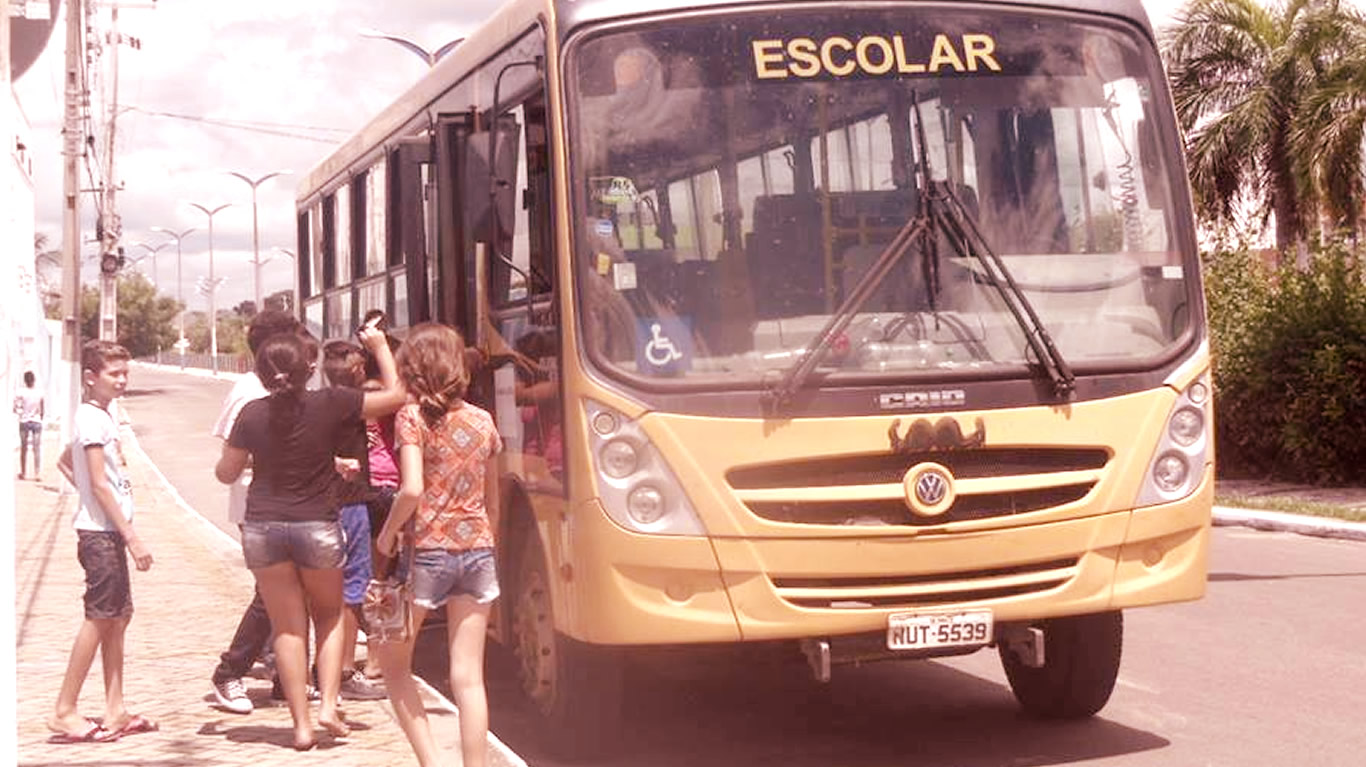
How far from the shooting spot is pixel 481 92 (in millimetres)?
8930

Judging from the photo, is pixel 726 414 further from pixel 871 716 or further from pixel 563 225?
pixel 871 716

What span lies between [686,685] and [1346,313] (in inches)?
529

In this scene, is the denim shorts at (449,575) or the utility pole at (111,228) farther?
the utility pole at (111,228)

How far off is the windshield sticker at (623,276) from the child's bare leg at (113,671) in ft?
8.58

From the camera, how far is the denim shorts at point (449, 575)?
688 cm

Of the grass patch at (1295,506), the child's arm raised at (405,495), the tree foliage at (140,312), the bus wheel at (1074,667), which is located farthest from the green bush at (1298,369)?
the tree foliage at (140,312)

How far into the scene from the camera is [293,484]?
7.77m

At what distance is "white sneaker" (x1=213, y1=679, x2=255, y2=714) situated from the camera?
347 inches

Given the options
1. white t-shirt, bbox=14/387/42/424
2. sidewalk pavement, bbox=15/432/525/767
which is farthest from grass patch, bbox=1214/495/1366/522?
white t-shirt, bbox=14/387/42/424

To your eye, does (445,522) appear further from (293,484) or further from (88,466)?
(88,466)

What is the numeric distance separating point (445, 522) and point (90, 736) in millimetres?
2288

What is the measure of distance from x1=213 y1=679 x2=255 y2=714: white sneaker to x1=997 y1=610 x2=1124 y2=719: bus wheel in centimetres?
323

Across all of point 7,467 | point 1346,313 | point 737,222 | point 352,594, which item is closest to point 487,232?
point 737,222

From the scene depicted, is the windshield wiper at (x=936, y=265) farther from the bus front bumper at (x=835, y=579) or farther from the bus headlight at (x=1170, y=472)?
the bus front bumper at (x=835, y=579)
